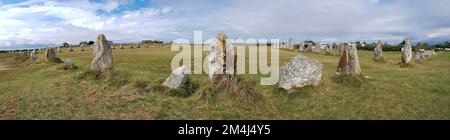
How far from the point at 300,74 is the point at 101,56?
8739mm

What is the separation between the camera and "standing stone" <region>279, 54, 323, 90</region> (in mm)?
11016

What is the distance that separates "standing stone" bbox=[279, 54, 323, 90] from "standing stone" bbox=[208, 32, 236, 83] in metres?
1.92

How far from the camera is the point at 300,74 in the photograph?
11.0m

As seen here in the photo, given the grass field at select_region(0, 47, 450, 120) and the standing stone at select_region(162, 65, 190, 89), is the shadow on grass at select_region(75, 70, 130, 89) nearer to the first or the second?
the grass field at select_region(0, 47, 450, 120)

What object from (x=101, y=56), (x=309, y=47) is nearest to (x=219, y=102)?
(x=101, y=56)

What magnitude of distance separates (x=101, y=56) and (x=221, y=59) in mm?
6305

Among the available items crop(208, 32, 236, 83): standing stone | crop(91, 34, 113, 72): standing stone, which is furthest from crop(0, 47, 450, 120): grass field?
crop(91, 34, 113, 72): standing stone

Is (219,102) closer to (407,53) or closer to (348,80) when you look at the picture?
(348,80)

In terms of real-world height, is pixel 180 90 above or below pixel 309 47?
below

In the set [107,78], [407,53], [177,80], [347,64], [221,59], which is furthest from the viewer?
[407,53]

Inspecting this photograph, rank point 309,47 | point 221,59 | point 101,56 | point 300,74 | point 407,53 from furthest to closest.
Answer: point 309,47, point 407,53, point 101,56, point 300,74, point 221,59

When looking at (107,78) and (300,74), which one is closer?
(300,74)

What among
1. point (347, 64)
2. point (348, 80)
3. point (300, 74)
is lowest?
point (348, 80)
